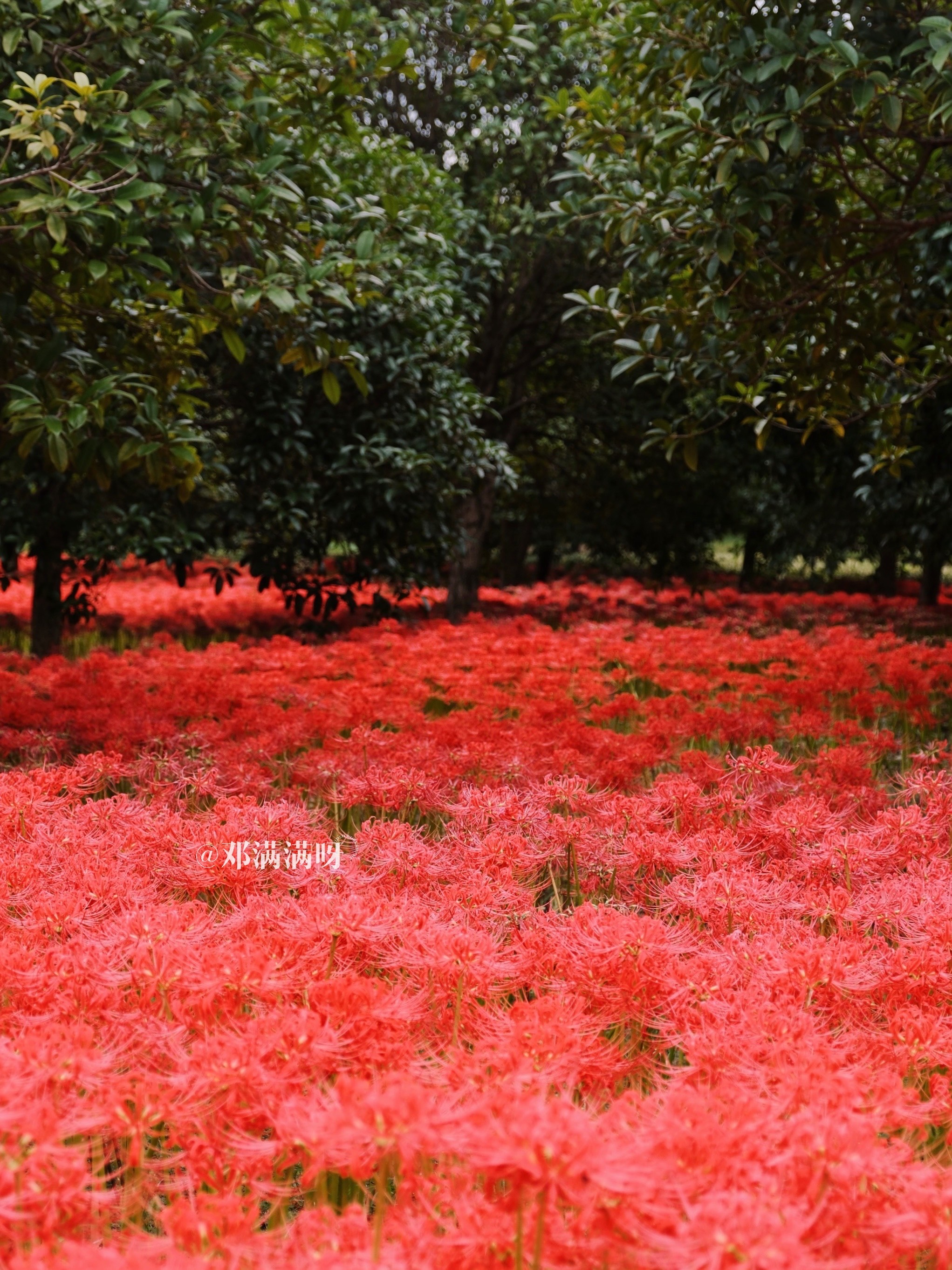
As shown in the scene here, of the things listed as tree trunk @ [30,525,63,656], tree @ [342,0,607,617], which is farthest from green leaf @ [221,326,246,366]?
tree @ [342,0,607,617]

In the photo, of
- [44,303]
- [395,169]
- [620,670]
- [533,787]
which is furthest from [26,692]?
[395,169]

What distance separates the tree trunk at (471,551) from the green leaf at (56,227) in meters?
8.48

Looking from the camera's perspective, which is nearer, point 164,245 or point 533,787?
point 533,787

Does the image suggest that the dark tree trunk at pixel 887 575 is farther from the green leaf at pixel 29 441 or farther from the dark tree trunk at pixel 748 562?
the green leaf at pixel 29 441

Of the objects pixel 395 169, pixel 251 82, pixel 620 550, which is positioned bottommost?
pixel 620 550

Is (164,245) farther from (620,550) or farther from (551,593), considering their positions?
(620,550)

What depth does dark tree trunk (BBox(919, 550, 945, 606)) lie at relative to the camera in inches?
580

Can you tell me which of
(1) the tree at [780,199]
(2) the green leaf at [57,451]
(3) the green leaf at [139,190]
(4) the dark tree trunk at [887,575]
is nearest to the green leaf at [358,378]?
(3) the green leaf at [139,190]

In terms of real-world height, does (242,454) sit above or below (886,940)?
above

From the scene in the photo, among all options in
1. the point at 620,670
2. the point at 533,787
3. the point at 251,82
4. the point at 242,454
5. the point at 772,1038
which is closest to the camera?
the point at 772,1038

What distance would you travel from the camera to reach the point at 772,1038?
1.82 metres

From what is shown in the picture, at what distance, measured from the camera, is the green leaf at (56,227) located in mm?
3432

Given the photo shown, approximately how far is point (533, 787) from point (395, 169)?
7843 mm

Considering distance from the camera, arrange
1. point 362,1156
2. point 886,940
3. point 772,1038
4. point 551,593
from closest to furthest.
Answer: point 362,1156 < point 772,1038 < point 886,940 < point 551,593
